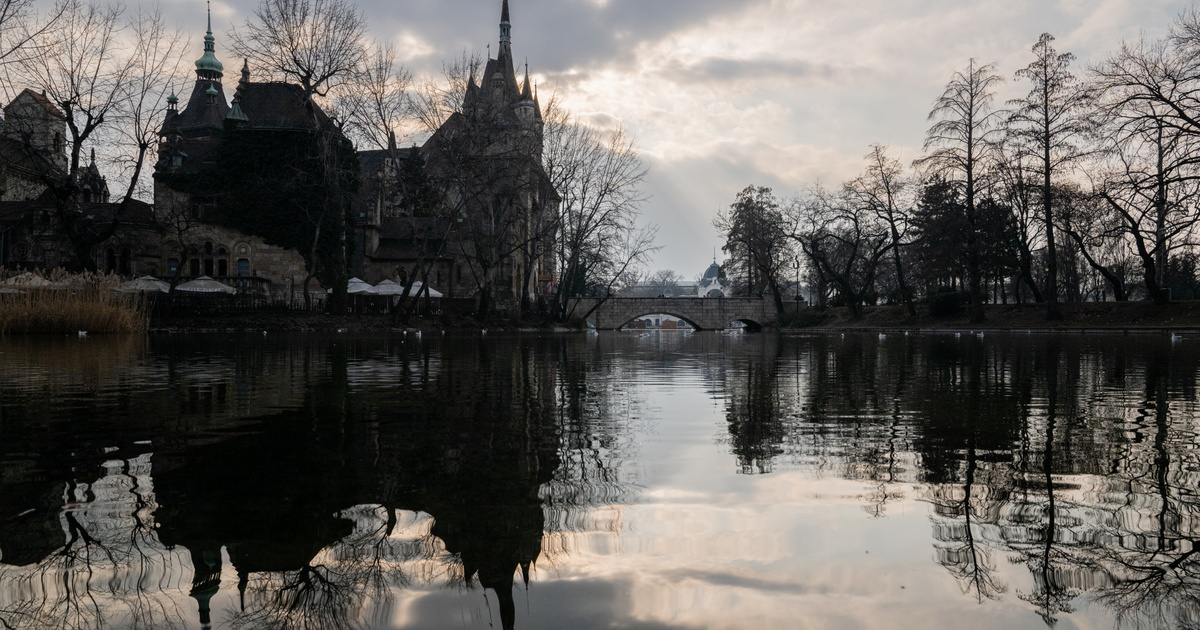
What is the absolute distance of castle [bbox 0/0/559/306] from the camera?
3925 cm

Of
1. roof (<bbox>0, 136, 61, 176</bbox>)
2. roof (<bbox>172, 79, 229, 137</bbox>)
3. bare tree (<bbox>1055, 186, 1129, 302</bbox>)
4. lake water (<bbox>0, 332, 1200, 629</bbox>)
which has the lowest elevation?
lake water (<bbox>0, 332, 1200, 629</bbox>)

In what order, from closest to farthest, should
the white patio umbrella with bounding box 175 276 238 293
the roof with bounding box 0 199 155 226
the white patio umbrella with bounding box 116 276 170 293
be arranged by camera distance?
the white patio umbrella with bounding box 116 276 170 293 < the white patio umbrella with bounding box 175 276 238 293 < the roof with bounding box 0 199 155 226

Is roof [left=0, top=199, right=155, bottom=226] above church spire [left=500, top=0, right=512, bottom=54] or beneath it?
beneath

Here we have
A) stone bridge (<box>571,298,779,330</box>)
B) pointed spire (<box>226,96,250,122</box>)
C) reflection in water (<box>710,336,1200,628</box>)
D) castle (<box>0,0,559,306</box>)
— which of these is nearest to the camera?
reflection in water (<box>710,336,1200,628</box>)

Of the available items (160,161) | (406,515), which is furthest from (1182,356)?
(160,161)

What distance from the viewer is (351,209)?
49.9 m

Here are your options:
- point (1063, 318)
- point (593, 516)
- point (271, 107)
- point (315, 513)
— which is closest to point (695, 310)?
point (1063, 318)

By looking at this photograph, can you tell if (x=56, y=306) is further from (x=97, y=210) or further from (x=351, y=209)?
(x=97, y=210)

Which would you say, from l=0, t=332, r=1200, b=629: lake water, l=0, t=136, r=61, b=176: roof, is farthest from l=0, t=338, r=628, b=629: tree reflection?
l=0, t=136, r=61, b=176: roof

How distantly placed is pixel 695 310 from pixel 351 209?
37.6 m

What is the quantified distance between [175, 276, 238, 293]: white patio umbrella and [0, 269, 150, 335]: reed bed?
2250cm

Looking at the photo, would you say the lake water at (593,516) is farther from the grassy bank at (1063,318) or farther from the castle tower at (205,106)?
the castle tower at (205,106)

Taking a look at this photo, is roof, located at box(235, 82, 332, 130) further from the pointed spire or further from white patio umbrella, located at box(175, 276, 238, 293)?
white patio umbrella, located at box(175, 276, 238, 293)

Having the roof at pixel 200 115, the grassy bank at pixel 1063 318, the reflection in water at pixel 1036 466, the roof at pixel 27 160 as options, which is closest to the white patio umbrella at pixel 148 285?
the roof at pixel 27 160
